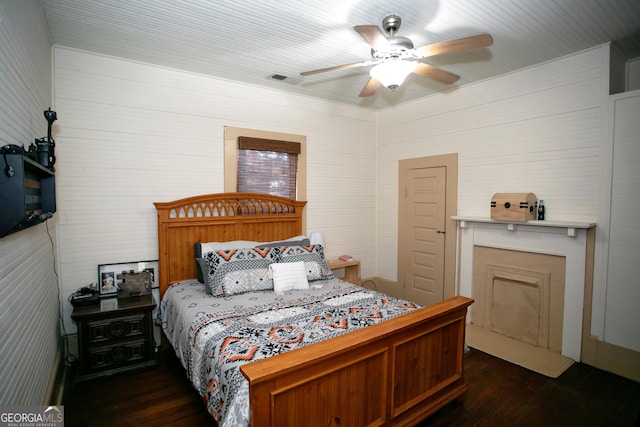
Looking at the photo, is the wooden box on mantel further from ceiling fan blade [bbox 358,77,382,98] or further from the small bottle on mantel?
ceiling fan blade [bbox 358,77,382,98]

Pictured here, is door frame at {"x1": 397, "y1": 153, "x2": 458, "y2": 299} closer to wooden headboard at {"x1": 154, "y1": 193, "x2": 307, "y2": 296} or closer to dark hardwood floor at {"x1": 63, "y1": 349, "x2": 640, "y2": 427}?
dark hardwood floor at {"x1": 63, "y1": 349, "x2": 640, "y2": 427}

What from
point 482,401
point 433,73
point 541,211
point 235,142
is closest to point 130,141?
point 235,142

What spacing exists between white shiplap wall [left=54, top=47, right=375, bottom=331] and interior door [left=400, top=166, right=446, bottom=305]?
1.81 m

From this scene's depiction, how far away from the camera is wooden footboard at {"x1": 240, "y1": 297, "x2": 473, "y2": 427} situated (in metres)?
1.49

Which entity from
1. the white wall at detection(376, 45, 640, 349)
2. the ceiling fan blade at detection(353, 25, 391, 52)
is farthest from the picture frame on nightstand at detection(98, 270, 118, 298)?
the white wall at detection(376, 45, 640, 349)

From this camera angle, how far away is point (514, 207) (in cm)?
328

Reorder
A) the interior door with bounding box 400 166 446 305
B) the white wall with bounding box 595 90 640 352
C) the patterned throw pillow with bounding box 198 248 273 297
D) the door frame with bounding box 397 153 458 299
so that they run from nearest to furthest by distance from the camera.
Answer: the white wall with bounding box 595 90 640 352, the patterned throw pillow with bounding box 198 248 273 297, the door frame with bounding box 397 153 458 299, the interior door with bounding box 400 166 446 305

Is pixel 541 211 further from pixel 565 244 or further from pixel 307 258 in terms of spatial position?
pixel 307 258

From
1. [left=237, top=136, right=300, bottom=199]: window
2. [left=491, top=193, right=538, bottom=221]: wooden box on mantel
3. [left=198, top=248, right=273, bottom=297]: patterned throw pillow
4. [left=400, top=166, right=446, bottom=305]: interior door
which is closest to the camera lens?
[left=198, top=248, right=273, bottom=297]: patterned throw pillow

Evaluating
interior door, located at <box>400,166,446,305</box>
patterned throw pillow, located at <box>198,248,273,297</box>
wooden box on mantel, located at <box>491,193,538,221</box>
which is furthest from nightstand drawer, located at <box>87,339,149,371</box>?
wooden box on mantel, located at <box>491,193,538,221</box>

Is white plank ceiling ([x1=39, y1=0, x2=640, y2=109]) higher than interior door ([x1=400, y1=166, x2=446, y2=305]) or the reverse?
higher

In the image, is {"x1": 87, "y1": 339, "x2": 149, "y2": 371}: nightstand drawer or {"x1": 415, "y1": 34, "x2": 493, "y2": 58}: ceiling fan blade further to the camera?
{"x1": 87, "y1": 339, "x2": 149, "y2": 371}: nightstand drawer

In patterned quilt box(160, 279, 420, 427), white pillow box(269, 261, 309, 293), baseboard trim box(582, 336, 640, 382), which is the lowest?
baseboard trim box(582, 336, 640, 382)

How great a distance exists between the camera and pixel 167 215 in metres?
3.30
